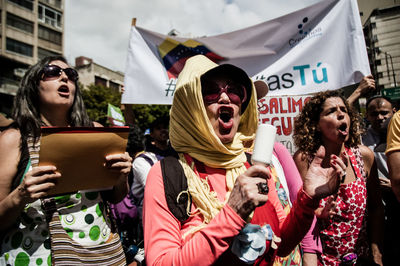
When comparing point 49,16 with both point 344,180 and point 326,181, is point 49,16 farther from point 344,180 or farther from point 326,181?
point 326,181

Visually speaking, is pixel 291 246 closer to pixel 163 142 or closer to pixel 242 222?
pixel 242 222

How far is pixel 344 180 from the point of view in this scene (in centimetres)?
226

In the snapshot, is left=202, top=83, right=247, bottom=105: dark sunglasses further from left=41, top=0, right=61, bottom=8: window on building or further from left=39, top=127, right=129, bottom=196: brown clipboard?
left=41, top=0, right=61, bottom=8: window on building

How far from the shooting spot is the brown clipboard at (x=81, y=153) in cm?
136

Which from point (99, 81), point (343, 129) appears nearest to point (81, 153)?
point (343, 129)

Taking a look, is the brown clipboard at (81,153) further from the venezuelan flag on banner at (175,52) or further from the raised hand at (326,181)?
the venezuelan flag on banner at (175,52)

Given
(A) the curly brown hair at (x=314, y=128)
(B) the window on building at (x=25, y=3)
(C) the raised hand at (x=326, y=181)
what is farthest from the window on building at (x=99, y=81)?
(C) the raised hand at (x=326, y=181)

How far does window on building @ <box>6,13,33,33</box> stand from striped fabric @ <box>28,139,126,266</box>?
37339 mm

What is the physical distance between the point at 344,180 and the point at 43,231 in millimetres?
2337

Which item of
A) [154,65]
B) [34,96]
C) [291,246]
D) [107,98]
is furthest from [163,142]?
[107,98]

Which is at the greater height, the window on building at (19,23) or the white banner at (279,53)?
the window on building at (19,23)

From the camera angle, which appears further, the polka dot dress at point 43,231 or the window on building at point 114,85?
the window on building at point 114,85

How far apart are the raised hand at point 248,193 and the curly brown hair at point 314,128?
160cm

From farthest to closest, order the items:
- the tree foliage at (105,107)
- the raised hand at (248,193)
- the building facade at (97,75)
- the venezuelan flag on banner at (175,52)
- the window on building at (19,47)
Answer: the building facade at (97,75)
the window on building at (19,47)
the tree foliage at (105,107)
the venezuelan flag on banner at (175,52)
the raised hand at (248,193)
